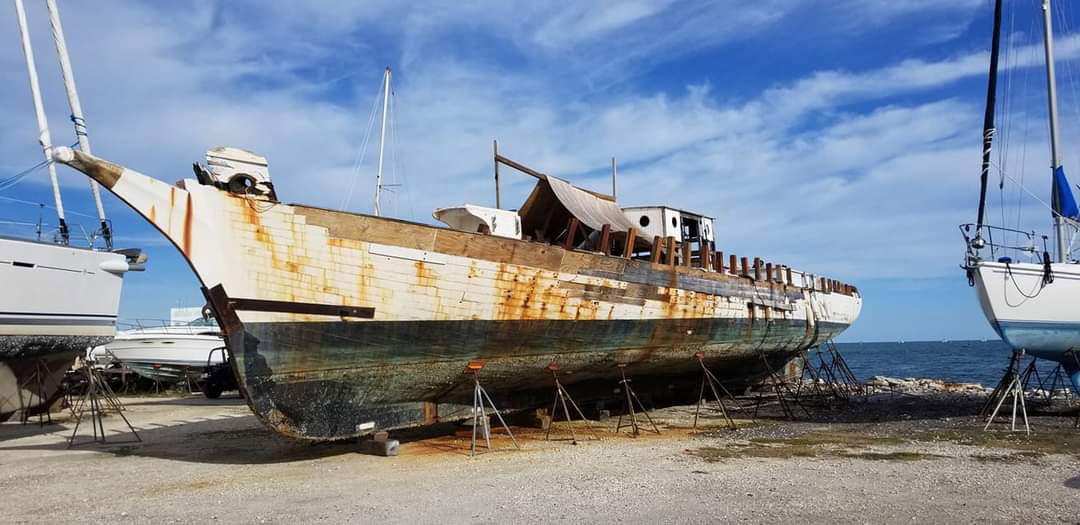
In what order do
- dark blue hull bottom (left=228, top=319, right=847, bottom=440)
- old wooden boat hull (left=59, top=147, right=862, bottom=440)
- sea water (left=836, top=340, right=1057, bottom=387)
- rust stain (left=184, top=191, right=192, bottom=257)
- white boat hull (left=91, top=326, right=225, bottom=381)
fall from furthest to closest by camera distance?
sea water (left=836, top=340, right=1057, bottom=387) → white boat hull (left=91, top=326, right=225, bottom=381) → dark blue hull bottom (left=228, top=319, right=847, bottom=440) → old wooden boat hull (left=59, top=147, right=862, bottom=440) → rust stain (left=184, top=191, right=192, bottom=257)

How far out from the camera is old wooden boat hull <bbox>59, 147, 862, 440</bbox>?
28.1 ft

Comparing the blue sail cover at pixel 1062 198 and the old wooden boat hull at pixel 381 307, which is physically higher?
the blue sail cover at pixel 1062 198

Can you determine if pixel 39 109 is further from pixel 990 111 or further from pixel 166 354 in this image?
pixel 990 111

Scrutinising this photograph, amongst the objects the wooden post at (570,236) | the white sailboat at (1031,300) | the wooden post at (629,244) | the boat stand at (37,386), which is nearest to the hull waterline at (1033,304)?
the white sailboat at (1031,300)

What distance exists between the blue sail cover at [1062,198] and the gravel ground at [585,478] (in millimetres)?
4814

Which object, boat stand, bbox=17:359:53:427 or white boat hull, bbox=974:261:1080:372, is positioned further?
boat stand, bbox=17:359:53:427

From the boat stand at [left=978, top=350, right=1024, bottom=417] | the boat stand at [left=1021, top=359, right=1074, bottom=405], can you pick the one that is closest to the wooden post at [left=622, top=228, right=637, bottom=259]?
the boat stand at [left=978, top=350, right=1024, bottom=417]

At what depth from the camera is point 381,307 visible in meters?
9.36

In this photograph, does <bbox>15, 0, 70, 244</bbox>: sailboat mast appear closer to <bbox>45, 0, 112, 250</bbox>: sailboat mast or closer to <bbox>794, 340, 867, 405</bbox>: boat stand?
<bbox>45, 0, 112, 250</bbox>: sailboat mast

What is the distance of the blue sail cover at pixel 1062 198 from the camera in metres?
14.8

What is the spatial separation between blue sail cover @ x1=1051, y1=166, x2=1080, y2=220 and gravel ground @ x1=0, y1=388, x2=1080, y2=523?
4814 mm

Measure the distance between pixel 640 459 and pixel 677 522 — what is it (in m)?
3.35

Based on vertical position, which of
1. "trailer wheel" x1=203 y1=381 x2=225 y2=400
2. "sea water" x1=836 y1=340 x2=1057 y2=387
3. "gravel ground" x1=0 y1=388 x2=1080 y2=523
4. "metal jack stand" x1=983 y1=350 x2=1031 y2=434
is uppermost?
"metal jack stand" x1=983 y1=350 x2=1031 y2=434

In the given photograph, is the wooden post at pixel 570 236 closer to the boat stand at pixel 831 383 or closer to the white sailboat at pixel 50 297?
the boat stand at pixel 831 383
